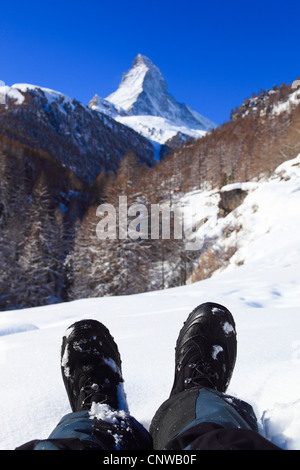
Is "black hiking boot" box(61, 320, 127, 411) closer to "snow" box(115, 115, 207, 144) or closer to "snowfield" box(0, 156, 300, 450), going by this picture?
"snowfield" box(0, 156, 300, 450)

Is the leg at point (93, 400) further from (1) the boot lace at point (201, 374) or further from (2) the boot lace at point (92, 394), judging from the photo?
→ (1) the boot lace at point (201, 374)

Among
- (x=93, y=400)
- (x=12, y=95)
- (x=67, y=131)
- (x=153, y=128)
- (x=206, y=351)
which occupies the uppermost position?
(x=153, y=128)

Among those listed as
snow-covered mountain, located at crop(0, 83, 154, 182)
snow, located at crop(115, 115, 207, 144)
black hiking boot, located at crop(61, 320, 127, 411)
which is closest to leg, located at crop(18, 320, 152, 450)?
black hiking boot, located at crop(61, 320, 127, 411)

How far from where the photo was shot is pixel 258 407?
104cm

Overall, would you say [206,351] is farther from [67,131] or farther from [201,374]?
[67,131]

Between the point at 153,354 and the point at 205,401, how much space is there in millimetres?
651

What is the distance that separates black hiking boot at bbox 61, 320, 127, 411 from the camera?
3.91ft

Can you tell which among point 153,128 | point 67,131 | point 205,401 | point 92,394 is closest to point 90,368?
point 92,394

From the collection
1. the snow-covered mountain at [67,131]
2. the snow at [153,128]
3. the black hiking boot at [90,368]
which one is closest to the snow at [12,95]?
the snow-covered mountain at [67,131]

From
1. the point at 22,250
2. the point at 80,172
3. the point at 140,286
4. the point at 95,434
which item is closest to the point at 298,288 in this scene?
the point at 95,434

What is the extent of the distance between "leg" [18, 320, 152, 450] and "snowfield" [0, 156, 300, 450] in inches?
2.7

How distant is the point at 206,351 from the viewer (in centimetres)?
145

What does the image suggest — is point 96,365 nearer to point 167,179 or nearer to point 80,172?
point 167,179

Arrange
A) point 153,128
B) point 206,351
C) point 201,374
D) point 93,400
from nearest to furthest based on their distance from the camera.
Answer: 1. point 93,400
2. point 201,374
3. point 206,351
4. point 153,128
